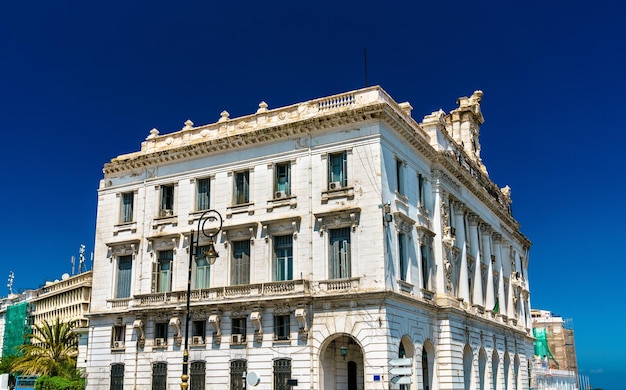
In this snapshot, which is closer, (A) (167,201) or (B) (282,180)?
(B) (282,180)

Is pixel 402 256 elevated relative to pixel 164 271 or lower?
elevated

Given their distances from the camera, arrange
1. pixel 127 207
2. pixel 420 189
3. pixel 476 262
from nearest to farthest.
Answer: pixel 420 189 → pixel 127 207 → pixel 476 262

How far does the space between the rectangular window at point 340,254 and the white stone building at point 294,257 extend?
6cm

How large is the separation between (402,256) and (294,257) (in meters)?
5.75

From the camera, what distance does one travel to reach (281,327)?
115 feet

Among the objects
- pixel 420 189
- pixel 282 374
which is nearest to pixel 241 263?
pixel 282 374

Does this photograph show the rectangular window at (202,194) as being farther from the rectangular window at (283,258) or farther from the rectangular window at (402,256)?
the rectangular window at (402,256)

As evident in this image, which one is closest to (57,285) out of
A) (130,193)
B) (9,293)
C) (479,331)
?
Result: (9,293)

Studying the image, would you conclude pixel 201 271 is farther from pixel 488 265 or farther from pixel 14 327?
pixel 14 327

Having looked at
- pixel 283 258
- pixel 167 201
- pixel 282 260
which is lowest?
pixel 282 260

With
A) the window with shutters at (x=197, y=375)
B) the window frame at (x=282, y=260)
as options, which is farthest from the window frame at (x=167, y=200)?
the window with shutters at (x=197, y=375)

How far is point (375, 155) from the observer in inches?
1374

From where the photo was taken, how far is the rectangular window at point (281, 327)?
34750 millimetres

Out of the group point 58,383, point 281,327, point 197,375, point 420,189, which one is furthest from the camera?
point 58,383
